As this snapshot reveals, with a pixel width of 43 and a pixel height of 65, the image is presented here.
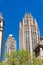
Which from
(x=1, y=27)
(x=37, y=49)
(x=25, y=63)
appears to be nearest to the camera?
(x=25, y=63)

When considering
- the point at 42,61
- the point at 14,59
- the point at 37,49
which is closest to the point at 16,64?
the point at 14,59

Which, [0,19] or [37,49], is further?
[0,19]

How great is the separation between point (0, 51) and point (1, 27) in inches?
803

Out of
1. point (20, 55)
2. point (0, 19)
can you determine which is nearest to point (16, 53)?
point (20, 55)

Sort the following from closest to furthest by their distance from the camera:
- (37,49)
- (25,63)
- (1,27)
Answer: (25,63) → (37,49) → (1,27)

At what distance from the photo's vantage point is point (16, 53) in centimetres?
6412

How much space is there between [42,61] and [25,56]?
13.9 ft

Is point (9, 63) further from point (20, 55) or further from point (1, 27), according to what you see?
point (1, 27)

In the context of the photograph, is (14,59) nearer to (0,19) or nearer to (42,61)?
(42,61)

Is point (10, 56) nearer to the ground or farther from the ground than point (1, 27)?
nearer to the ground

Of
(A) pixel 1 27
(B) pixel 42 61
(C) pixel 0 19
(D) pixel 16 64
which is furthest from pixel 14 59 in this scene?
(C) pixel 0 19

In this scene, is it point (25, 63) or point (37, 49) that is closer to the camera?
point (25, 63)

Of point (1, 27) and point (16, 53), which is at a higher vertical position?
point (1, 27)

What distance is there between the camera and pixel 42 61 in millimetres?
64625
